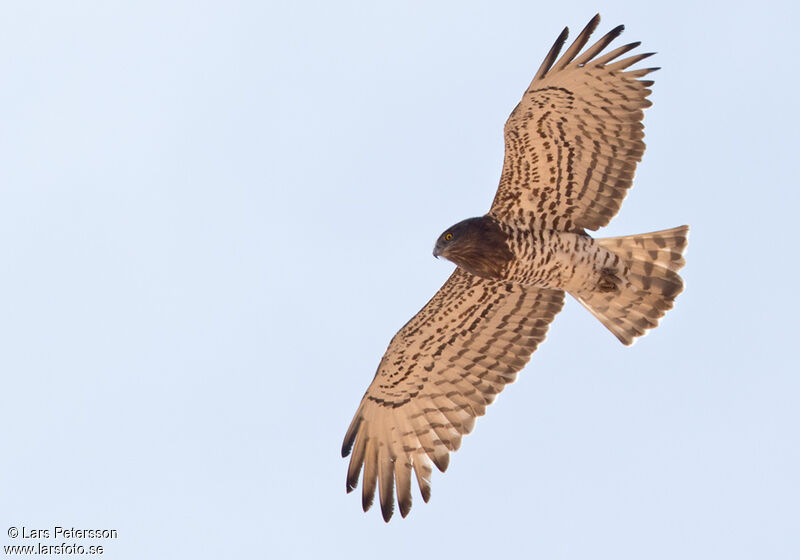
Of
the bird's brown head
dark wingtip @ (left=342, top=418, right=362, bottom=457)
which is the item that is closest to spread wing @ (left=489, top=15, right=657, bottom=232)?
the bird's brown head

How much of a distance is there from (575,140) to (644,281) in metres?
1.64

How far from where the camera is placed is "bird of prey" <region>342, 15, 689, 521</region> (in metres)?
14.2

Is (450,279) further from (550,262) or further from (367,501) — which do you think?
(367,501)

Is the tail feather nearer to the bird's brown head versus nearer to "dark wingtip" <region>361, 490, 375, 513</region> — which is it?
the bird's brown head

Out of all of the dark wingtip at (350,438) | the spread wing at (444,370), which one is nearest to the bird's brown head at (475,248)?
the spread wing at (444,370)

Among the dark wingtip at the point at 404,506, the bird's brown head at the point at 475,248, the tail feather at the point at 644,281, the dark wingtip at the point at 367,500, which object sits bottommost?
the dark wingtip at the point at 404,506

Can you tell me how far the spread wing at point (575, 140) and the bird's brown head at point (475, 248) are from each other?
1.38 feet

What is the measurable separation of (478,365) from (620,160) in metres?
2.72

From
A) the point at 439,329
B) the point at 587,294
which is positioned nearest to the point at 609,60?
the point at 587,294

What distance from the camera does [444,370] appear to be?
15.4m

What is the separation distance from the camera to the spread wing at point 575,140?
556 inches

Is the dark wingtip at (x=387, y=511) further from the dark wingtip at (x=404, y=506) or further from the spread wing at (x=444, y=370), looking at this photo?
the spread wing at (x=444, y=370)

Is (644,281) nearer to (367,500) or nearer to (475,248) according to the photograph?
(475,248)

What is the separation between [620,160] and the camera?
14.4 metres
